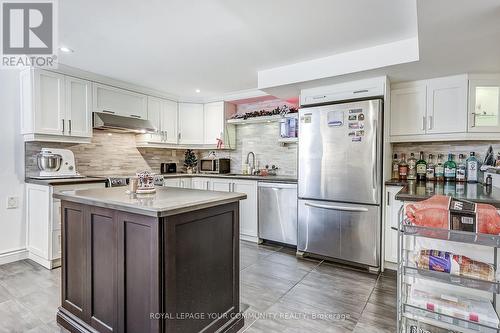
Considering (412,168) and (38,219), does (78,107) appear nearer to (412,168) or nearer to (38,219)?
(38,219)

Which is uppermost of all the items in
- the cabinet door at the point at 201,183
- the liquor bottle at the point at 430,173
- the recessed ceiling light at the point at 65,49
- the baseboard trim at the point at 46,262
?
the recessed ceiling light at the point at 65,49

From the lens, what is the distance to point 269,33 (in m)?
2.40

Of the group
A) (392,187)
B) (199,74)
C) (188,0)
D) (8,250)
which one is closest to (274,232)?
(392,187)

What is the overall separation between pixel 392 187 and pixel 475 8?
1.69 meters

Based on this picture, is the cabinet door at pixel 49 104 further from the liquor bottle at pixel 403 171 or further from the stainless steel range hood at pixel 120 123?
the liquor bottle at pixel 403 171

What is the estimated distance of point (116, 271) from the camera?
5.17 feet

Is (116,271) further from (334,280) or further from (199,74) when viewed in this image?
(199,74)

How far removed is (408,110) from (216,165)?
290cm

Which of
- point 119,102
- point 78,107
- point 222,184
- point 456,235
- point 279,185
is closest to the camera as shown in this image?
point 456,235

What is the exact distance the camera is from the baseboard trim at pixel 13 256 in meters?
3.05

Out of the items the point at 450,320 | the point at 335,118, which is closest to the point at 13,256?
the point at 335,118

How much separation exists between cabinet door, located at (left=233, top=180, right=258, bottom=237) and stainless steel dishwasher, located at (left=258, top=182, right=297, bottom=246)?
0.09 metres

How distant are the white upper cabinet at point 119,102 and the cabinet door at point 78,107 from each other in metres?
0.11

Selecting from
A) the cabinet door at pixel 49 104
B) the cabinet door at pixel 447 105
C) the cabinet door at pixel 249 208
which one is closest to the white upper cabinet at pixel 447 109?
the cabinet door at pixel 447 105
